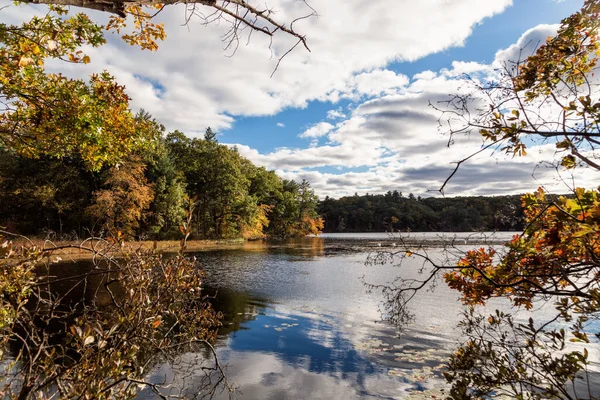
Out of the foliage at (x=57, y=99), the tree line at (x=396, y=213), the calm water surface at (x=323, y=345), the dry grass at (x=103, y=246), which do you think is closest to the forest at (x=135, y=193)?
the dry grass at (x=103, y=246)

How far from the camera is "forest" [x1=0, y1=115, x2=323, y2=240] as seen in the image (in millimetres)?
33156

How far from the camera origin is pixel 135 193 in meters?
32.6

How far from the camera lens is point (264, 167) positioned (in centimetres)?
6794

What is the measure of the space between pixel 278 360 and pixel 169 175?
114 ft

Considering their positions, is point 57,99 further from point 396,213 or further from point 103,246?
point 396,213

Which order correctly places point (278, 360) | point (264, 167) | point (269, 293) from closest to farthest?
point (278, 360)
point (269, 293)
point (264, 167)

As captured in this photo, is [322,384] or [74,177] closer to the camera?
[322,384]

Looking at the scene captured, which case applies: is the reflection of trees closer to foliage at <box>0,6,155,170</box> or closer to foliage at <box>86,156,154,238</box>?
foliage at <box>0,6,155,170</box>

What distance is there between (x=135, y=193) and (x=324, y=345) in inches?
1145

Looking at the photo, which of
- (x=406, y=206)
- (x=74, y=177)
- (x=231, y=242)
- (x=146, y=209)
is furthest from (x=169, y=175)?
(x=406, y=206)

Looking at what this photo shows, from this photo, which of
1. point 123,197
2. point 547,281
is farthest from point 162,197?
point 547,281

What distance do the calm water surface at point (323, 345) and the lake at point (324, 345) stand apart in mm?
20

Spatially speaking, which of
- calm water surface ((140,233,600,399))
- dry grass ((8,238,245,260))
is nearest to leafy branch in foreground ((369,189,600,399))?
calm water surface ((140,233,600,399))

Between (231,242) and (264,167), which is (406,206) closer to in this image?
(264,167)
